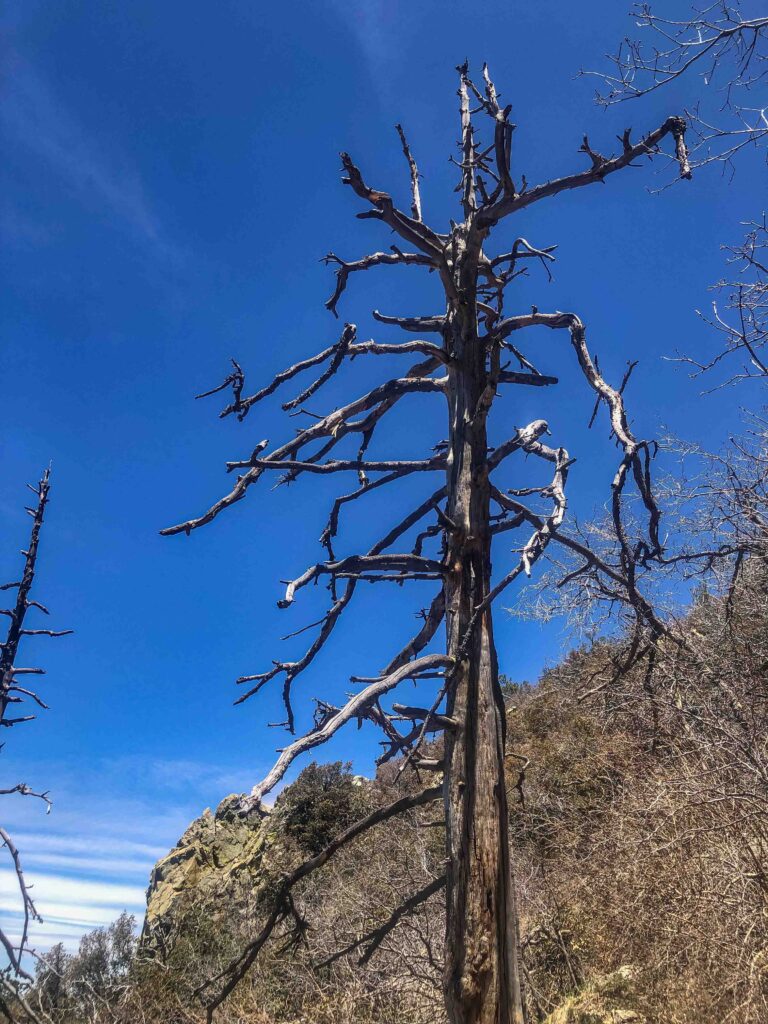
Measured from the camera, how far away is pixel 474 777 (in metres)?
3.66

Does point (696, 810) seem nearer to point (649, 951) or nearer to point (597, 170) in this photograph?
point (649, 951)

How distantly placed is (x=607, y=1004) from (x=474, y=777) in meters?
4.96

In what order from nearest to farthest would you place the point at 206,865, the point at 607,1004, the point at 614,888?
the point at 607,1004 → the point at 614,888 → the point at 206,865

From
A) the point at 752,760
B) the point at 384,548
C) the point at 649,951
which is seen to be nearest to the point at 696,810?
the point at 752,760

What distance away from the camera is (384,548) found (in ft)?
17.6

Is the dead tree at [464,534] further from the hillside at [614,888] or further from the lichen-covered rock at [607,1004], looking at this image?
the lichen-covered rock at [607,1004]

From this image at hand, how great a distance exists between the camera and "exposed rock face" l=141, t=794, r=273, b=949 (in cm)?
2208

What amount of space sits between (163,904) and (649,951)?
20.6m

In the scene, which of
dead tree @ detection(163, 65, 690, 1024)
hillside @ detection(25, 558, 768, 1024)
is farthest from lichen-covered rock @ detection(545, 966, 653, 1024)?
dead tree @ detection(163, 65, 690, 1024)

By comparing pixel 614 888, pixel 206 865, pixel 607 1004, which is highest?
pixel 206 865

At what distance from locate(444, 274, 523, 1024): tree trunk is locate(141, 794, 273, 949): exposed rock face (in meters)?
19.9

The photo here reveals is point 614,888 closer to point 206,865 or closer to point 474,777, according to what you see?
point 474,777

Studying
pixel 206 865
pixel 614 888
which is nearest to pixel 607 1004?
pixel 614 888

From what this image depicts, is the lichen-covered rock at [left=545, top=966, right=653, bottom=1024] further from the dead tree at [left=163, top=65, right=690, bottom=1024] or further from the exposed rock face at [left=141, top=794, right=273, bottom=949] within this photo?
the exposed rock face at [left=141, top=794, right=273, bottom=949]
